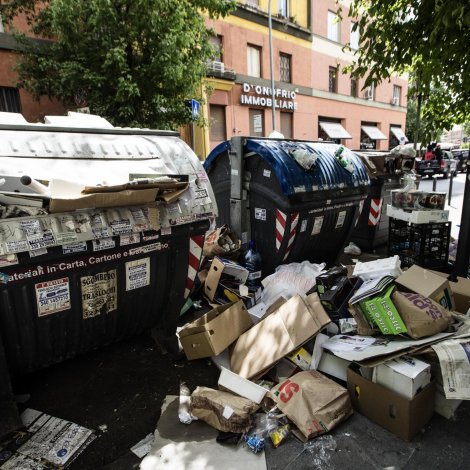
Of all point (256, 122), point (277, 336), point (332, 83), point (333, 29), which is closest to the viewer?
point (277, 336)

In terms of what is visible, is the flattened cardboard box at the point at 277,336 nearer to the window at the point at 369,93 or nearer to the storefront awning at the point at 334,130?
the storefront awning at the point at 334,130

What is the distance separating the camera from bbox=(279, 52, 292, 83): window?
18047 mm

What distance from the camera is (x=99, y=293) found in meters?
2.24

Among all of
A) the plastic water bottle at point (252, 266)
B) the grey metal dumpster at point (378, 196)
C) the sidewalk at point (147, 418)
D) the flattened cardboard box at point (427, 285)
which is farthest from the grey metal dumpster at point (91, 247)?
the grey metal dumpster at point (378, 196)

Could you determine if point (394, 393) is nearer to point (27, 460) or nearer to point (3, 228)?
point (27, 460)

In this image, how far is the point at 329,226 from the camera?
439cm

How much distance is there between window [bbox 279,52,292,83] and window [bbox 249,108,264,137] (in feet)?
8.49

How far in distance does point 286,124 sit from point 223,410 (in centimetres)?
1793

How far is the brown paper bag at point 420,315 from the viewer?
88.1 inches

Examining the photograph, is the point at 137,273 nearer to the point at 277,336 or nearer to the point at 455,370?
the point at 277,336

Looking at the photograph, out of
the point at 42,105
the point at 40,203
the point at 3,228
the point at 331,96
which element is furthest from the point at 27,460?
the point at 331,96

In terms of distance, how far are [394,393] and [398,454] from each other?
31 cm

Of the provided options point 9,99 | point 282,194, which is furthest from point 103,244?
point 9,99

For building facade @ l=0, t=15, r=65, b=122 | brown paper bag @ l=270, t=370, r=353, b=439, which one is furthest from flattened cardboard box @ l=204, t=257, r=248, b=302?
building facade @ l=0, t=15, r=65, b=122
